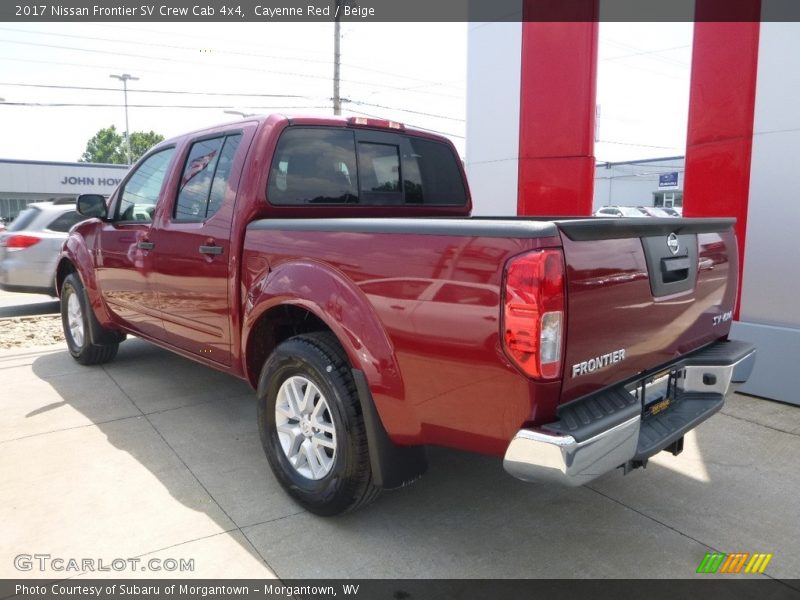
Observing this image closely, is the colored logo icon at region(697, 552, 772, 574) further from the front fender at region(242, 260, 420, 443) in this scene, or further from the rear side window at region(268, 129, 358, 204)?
the rear side window at region(268, 129, 358, 204)

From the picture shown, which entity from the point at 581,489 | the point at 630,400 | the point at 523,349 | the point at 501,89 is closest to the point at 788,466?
the point at 581,489

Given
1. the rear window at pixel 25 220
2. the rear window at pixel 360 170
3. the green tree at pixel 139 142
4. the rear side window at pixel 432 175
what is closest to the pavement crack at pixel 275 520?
the rear window at pixel 360 170

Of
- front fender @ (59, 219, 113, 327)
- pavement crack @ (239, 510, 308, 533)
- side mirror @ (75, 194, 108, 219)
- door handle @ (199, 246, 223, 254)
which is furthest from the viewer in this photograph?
front fender @ (59, 219, 113, 327)

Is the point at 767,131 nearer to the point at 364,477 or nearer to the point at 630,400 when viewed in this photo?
the point at 630,400

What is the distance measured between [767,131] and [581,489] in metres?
3.34

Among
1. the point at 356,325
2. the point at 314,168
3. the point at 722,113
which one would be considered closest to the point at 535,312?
the point at 356,325

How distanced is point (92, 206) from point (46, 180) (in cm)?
4946

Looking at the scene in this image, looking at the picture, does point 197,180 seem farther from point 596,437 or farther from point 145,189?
point 596,437

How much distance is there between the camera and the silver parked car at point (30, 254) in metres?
8.64

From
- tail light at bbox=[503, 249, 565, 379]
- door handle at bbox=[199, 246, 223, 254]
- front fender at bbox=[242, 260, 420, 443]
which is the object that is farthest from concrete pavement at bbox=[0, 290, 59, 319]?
tail light at bbox=[503, 249, 565, 379]

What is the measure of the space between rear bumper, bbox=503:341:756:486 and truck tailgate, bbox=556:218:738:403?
0.27 feet

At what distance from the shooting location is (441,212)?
4.42 m

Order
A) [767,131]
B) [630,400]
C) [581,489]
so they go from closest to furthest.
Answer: [630,400]
[581,489]
[767,131]

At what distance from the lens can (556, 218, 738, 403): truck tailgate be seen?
2.21 m
